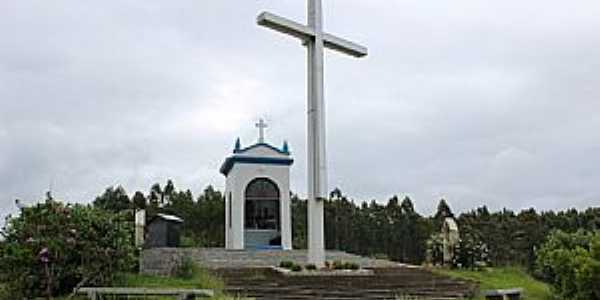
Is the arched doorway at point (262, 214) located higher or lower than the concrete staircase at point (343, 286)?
higher

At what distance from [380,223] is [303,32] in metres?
26.7

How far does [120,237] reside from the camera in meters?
12.4

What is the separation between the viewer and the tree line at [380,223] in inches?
1469

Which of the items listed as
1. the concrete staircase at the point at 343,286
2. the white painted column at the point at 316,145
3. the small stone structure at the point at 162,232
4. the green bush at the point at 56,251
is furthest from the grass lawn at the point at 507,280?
the small stone structure at the point at 162,232

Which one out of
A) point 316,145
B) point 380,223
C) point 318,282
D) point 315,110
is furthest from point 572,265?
point 380,223

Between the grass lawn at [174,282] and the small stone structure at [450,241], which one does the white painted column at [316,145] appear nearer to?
the grass lawn at [174,282]

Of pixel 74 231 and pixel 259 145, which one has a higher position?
pixel 259 145

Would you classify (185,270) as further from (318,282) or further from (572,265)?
(572,265)

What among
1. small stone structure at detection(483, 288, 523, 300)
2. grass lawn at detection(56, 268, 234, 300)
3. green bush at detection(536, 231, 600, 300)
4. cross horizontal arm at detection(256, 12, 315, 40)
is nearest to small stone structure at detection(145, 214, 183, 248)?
grass lawn at detection(56, 268, 234, 300)

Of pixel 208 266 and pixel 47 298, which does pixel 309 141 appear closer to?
pixel 208 266

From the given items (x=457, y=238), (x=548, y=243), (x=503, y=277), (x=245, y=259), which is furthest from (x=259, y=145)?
(x=548, y=243)

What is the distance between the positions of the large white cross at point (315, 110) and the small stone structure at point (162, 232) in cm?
666

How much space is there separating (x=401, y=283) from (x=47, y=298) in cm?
747

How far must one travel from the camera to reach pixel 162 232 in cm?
2216
